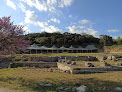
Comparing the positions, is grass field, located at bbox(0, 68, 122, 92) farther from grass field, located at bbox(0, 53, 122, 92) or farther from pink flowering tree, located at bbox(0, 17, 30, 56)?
pink flowering tree, located at bbox(0, 17, 30, 56)

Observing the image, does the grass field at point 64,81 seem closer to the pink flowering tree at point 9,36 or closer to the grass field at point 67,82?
the grass field at point 67,82

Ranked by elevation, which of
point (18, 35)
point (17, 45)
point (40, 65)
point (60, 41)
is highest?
point (60, 41)

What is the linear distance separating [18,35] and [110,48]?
1969 inches

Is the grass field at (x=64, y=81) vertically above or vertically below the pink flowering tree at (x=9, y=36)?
below

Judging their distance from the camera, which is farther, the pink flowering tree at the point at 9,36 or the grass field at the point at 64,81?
the pink flowering tree at the point at 9,36

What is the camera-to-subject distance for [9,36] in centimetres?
786

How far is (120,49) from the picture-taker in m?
44.5

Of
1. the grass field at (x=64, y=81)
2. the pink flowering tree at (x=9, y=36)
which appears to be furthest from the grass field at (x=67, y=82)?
the pink flowering tree at (x=9, y=36)

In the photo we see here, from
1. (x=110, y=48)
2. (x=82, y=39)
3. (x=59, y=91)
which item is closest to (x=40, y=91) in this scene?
(x=59, y=91)

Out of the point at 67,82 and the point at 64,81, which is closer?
the point at 67,82

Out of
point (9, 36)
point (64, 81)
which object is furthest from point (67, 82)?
point (9, 36)

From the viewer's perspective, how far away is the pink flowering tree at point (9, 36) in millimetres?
7723

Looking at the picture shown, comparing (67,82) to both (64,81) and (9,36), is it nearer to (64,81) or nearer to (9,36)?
(64,81)

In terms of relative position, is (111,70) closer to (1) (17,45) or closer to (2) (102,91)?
(2) (102,91)
